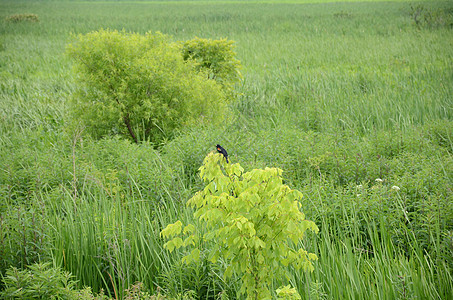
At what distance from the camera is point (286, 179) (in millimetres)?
3805

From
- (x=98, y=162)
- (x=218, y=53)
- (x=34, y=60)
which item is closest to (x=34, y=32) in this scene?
(x=34, y=60)

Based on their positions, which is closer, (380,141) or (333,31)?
(380,141)

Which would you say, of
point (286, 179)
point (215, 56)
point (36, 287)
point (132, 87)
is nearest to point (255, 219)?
point (36, 287)

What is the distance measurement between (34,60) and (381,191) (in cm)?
1424

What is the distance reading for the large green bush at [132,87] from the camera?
16.2 feet

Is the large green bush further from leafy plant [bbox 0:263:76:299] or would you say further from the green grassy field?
leafy plant [bbox 0:263:76:299]

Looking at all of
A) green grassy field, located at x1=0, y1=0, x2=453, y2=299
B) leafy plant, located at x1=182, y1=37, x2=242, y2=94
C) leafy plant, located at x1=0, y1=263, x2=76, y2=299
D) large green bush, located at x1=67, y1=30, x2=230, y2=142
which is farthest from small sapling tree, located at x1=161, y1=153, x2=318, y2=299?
leafy plant, located at x1=182, y1=37, x2=242, y2=94

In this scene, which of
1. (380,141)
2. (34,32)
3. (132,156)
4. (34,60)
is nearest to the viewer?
(132,156)

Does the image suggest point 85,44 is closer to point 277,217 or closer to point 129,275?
point 129,275

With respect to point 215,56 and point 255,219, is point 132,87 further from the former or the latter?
point 255,219

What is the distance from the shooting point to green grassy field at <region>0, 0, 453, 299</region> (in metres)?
2.45

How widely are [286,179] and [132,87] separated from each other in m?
2.64

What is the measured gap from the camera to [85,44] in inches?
192

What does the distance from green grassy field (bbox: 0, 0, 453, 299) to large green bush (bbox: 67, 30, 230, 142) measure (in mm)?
297
